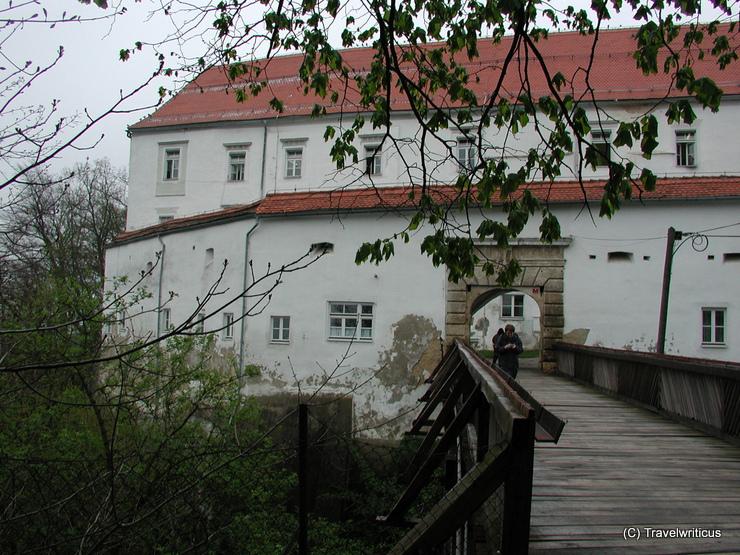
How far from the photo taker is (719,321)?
1364 centimetres

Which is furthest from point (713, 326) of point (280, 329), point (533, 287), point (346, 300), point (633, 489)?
point (633, 489)

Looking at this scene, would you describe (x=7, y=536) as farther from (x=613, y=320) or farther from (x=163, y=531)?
(x=613, y=320)

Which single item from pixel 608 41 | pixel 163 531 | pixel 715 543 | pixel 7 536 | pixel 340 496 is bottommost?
pixel 340 496

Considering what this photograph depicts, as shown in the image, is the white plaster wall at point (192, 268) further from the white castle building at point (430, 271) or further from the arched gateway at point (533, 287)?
the arched gateway at point (533, 287)

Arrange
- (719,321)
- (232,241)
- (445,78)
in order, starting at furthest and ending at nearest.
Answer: (232,241)
(719,321)
(445,78)

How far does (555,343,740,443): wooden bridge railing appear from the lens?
16.0ft

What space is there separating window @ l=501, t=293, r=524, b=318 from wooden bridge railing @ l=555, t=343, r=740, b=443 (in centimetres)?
2173

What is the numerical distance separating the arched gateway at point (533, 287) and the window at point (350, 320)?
76.2 inches

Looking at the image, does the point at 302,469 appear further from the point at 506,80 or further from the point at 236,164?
the point at 236,164

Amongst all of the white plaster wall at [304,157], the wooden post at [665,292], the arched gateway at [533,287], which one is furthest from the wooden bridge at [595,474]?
the white plaster wall at [304,157]

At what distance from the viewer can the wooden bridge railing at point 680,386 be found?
4.89 metres

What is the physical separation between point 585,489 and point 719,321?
11.9 metres

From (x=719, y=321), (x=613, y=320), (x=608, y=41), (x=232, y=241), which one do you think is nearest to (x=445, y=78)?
(x=613, y=320)

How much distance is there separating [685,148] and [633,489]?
17149 mm
